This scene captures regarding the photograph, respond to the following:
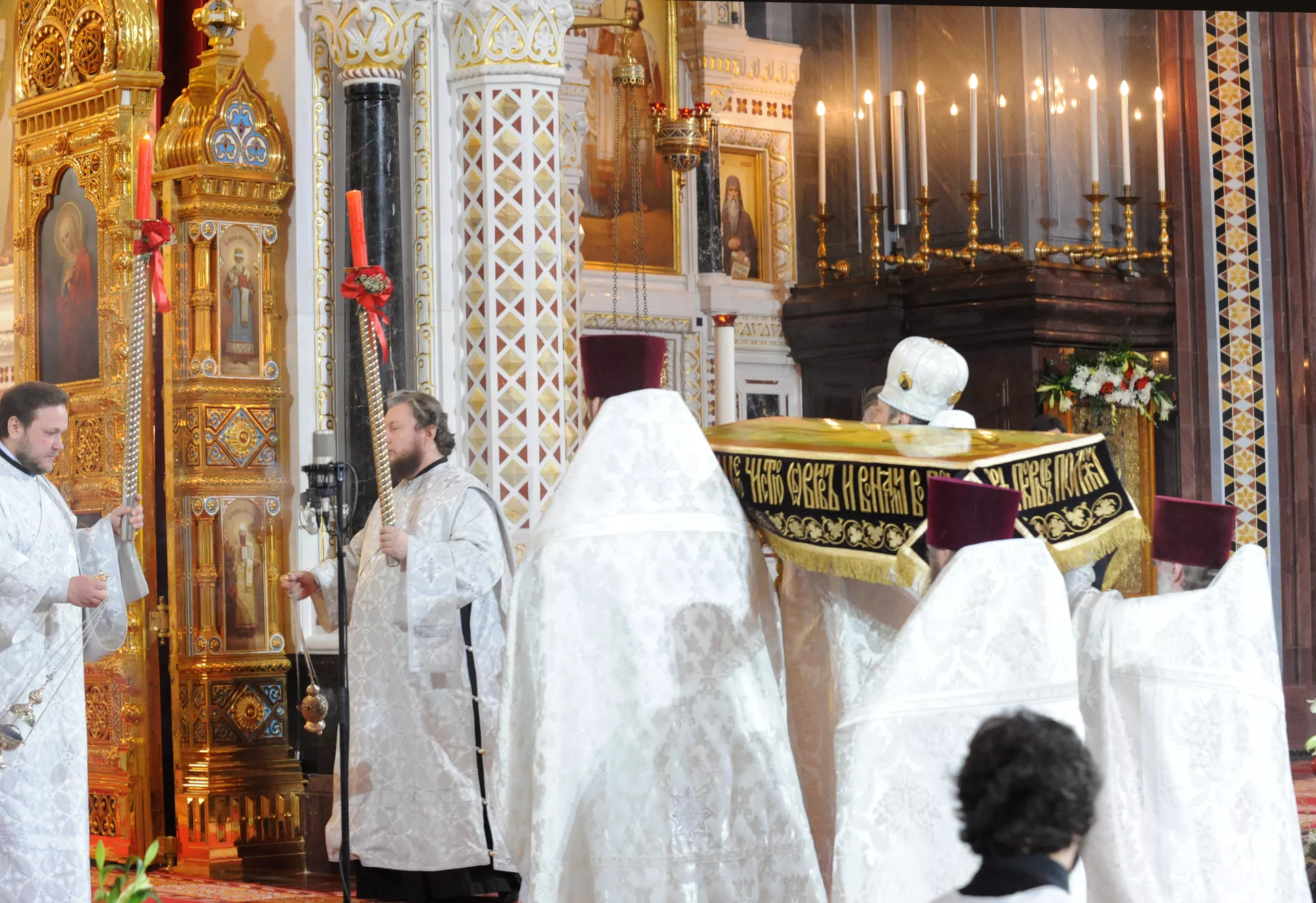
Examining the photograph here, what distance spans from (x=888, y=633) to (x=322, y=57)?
4469 mm

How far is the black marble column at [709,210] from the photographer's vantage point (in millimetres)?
12008

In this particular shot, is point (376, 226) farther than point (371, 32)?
Yes

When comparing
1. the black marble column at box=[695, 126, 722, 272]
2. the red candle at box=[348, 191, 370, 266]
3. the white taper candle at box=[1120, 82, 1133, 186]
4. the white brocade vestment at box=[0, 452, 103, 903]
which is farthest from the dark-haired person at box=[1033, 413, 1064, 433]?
the white brocade vestment at box=[0, 452, 103, 903]

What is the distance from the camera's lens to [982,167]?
11625mm

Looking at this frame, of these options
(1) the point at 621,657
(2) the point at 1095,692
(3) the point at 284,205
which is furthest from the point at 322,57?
(2) the point at 1095,692

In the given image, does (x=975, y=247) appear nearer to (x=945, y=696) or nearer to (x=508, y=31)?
(x=508, y=31)

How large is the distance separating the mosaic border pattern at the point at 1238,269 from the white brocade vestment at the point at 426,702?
6494mm

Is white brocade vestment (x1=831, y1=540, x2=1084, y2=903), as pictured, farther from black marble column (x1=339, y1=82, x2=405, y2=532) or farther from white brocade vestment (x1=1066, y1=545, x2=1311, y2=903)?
black marble column (x1=339, y1=82, x2=405, y2=532)

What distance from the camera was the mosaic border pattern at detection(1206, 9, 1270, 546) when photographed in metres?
11.8

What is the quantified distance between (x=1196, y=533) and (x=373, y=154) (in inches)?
177

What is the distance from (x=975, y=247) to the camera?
11266mm

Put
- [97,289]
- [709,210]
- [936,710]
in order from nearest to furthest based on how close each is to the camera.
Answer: [936,710]
[97,289]
[709,210]

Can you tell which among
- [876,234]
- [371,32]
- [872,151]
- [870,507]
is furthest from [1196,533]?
[872,151]

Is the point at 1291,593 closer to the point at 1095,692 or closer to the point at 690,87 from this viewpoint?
the point at 690,87
